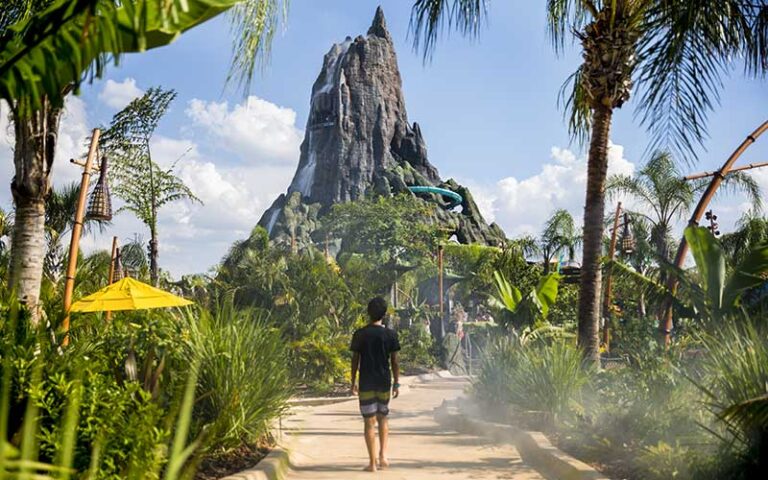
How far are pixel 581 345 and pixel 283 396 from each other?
19.8 feet

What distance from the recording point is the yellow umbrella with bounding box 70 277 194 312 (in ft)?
41.9

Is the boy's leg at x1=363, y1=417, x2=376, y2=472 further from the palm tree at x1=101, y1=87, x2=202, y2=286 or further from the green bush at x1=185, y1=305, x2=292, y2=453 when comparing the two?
the palm tree at x1=101, y1=87, x2=202, y2=286

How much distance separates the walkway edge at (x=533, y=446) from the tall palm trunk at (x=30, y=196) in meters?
5.30

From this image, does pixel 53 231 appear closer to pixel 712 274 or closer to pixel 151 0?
pixel 712 274

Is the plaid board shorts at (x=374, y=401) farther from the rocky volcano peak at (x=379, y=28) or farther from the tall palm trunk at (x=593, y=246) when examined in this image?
the rocky volcano peak at (x=379, y=28)

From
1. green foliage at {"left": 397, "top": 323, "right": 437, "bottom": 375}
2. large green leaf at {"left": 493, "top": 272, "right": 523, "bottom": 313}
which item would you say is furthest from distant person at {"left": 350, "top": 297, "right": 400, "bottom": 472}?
green foliage at {"left": 397, "top": 323, "right": 437, "bottom": 375}

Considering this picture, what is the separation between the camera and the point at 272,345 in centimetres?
748

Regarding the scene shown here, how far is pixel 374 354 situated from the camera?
7418 millimetres

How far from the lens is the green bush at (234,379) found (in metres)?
6.72

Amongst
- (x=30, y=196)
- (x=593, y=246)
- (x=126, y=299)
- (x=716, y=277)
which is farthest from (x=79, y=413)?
(x=593, y=246)

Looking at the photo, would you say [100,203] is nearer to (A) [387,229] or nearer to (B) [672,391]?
(B) [672,391]

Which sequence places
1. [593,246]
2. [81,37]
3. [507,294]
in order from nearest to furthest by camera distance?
[81,37]
[593,246]
[507,294]

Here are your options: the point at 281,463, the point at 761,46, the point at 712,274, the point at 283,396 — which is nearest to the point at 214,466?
the point at 281,463

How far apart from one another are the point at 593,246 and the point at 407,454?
539 centimetres
